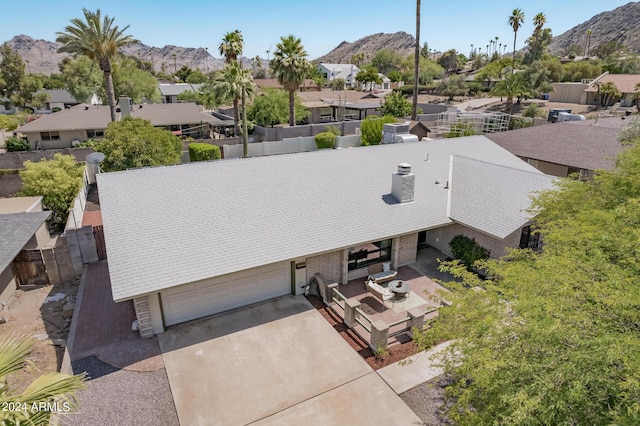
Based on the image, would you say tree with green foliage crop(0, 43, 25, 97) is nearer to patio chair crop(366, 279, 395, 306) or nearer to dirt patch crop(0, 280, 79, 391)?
dirt patch crop(0, 280, 79, 391)

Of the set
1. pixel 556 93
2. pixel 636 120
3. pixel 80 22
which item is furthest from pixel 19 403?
pixel 556 93

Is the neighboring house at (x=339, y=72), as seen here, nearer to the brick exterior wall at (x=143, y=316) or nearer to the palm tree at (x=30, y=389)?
the brick exterior wall at (x=143, y=316)

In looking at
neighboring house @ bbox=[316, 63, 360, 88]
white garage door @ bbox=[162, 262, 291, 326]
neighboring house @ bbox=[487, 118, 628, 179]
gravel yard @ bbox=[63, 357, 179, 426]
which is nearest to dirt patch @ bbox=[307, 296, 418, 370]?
white garage door @ bbox=[162, 262, 291, 326]

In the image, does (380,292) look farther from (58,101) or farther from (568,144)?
(58,101)

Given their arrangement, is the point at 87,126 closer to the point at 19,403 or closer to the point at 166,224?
the point at 166,224

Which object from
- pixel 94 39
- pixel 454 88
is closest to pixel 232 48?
pixel 94 39
